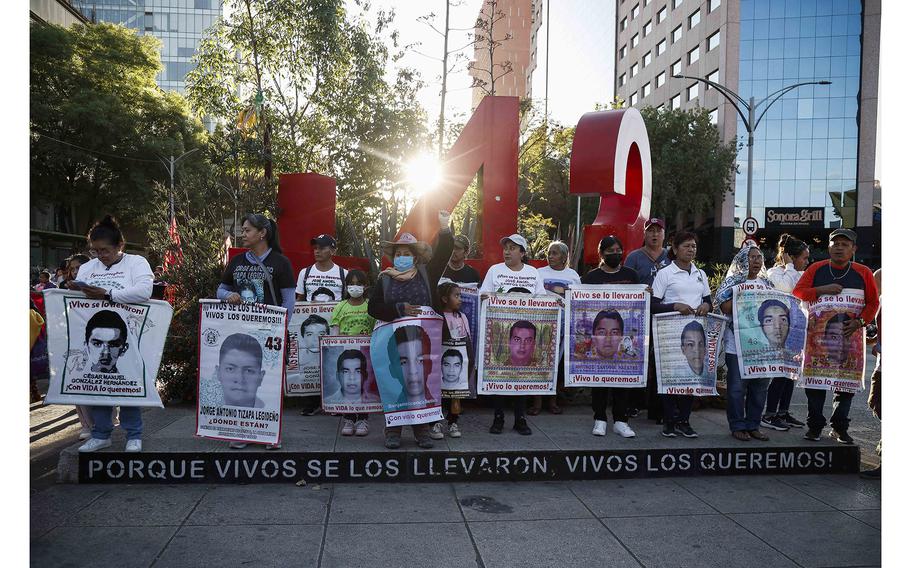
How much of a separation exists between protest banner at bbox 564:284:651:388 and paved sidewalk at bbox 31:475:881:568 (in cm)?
104

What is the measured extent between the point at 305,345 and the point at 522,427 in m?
2.39

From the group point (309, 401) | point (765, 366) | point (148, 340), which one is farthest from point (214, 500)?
point (765, 366)

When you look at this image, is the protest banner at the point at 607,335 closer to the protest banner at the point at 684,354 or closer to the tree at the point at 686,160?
the protest banner at the point at 684,354

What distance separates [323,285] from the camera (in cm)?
695

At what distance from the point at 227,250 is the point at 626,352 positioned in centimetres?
471

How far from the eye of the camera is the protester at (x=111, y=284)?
16.4 ft

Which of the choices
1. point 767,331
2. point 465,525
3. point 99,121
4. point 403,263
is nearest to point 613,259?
point 767,331

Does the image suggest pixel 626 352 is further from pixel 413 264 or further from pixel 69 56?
pixel 69 56

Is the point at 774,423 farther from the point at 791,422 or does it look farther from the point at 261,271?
the point at 261,271

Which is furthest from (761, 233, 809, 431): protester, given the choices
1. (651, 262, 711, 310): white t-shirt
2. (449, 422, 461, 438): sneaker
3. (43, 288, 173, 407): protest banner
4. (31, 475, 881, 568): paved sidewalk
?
(43, 288, 173, 407): protest banner

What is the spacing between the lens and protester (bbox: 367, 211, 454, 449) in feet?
17.7

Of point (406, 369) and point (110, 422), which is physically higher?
point (406, 369)

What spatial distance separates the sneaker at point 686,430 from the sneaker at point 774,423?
1.06 m

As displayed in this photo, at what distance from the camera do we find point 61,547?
374 cm
